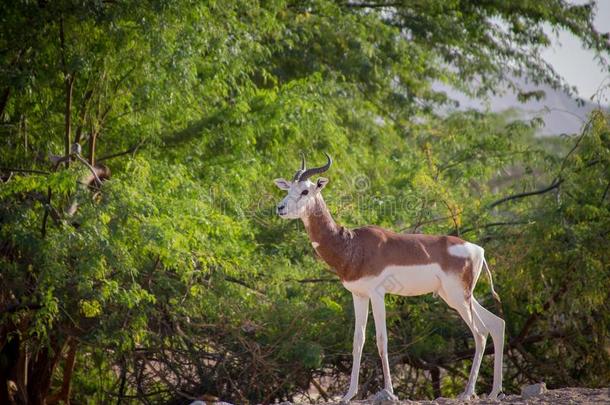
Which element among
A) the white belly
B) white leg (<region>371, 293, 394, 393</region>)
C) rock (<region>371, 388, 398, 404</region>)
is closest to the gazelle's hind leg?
the white belly

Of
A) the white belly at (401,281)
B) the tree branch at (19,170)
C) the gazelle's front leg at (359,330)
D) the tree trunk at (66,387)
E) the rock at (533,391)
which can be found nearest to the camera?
the gazelle's front leg at (359,330)

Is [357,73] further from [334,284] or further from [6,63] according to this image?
[6,63]

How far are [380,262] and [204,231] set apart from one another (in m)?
3.21

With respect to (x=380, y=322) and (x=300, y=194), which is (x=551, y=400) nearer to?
(x=380, y=322)

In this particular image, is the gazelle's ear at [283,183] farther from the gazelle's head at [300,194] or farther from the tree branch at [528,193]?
the tree branch at [528,193]

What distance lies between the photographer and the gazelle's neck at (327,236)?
9.91 metres

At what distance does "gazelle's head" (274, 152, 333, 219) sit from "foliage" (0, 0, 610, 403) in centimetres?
216

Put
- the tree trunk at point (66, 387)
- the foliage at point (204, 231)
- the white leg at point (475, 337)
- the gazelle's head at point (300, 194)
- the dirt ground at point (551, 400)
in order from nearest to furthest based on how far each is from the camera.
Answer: the dirt ground at point (551, 400) → the gazelle's head at point (300, 194) → the white leg at point (475, 337) → the foliage at point (204, 231) → the tree trunk at point (66, 387)

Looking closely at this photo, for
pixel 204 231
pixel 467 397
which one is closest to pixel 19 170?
pixel 204 231

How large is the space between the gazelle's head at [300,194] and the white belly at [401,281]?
3.03 feet

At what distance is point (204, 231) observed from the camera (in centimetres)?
1233

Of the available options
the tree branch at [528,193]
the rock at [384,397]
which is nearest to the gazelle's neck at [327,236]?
the rock at [384,397]

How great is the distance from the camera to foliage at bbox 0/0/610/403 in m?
11.7

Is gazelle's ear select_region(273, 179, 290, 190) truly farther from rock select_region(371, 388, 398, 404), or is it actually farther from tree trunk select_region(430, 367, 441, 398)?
tree trunk select_region(430, 367, 441, 398)
